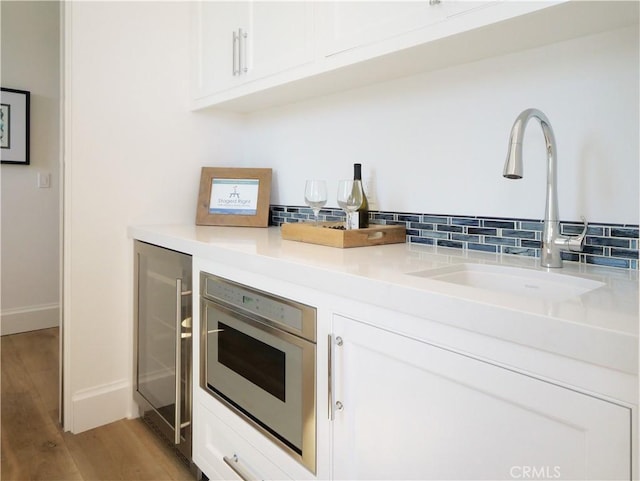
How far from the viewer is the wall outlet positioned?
10.8ft

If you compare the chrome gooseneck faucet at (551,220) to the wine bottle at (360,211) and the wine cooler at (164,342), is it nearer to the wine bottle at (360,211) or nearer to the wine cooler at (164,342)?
the wine bottle at (360,211)

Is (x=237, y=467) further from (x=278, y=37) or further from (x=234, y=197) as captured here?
(x=278, y=37)

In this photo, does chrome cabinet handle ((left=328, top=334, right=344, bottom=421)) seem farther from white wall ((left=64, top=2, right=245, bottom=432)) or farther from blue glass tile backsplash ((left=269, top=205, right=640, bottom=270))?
white wall ((left=64, top=2, right=245, bottom=432))

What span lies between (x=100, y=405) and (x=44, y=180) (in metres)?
2.03

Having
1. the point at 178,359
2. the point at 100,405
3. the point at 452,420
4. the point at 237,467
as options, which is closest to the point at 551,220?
the point at 452,420

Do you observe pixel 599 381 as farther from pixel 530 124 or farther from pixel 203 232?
pixel 203 232

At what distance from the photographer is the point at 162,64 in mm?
2162

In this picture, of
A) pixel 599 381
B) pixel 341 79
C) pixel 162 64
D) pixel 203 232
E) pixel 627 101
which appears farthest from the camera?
pixel 162 64

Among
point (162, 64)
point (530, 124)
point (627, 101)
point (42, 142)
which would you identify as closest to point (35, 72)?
point (42, 142)

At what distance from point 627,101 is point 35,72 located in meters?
3.64

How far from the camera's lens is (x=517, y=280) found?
112 cm

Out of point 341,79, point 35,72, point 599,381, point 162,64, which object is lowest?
point 599,381

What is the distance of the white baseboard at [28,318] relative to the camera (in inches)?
128

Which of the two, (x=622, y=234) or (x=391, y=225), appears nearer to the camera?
(x=622, y=234)
